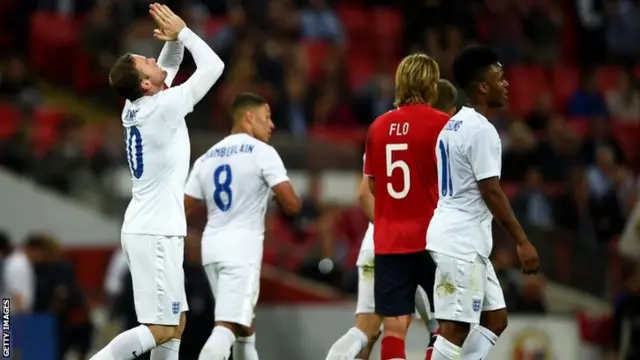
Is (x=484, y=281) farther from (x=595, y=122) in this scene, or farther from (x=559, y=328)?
(x=595, y=122)

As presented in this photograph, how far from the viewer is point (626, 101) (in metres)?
20.8

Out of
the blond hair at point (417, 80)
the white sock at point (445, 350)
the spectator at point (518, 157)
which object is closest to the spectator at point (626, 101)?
the spectator at point (518, 157)

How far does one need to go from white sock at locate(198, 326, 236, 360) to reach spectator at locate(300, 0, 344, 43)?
1079 centimetres

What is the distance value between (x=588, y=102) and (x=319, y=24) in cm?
404

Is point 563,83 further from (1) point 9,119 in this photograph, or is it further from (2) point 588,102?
(1) point 9,119

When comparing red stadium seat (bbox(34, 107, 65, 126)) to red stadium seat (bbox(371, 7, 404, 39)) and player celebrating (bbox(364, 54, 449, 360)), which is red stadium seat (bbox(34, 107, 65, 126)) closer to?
red stadium seat (bbox(371, 7, 404, 39))

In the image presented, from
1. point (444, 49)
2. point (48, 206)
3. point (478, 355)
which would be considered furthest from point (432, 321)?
point (444, 49)

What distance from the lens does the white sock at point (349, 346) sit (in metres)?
10.1

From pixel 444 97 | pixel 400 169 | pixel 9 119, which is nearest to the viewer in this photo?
pixel 400 169

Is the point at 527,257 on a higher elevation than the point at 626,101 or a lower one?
lower

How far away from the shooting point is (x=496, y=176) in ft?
29.1

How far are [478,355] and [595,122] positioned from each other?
10552mm

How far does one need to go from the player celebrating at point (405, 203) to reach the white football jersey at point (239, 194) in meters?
1.38

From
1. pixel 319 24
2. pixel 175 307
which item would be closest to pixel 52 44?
pixel 319 24
